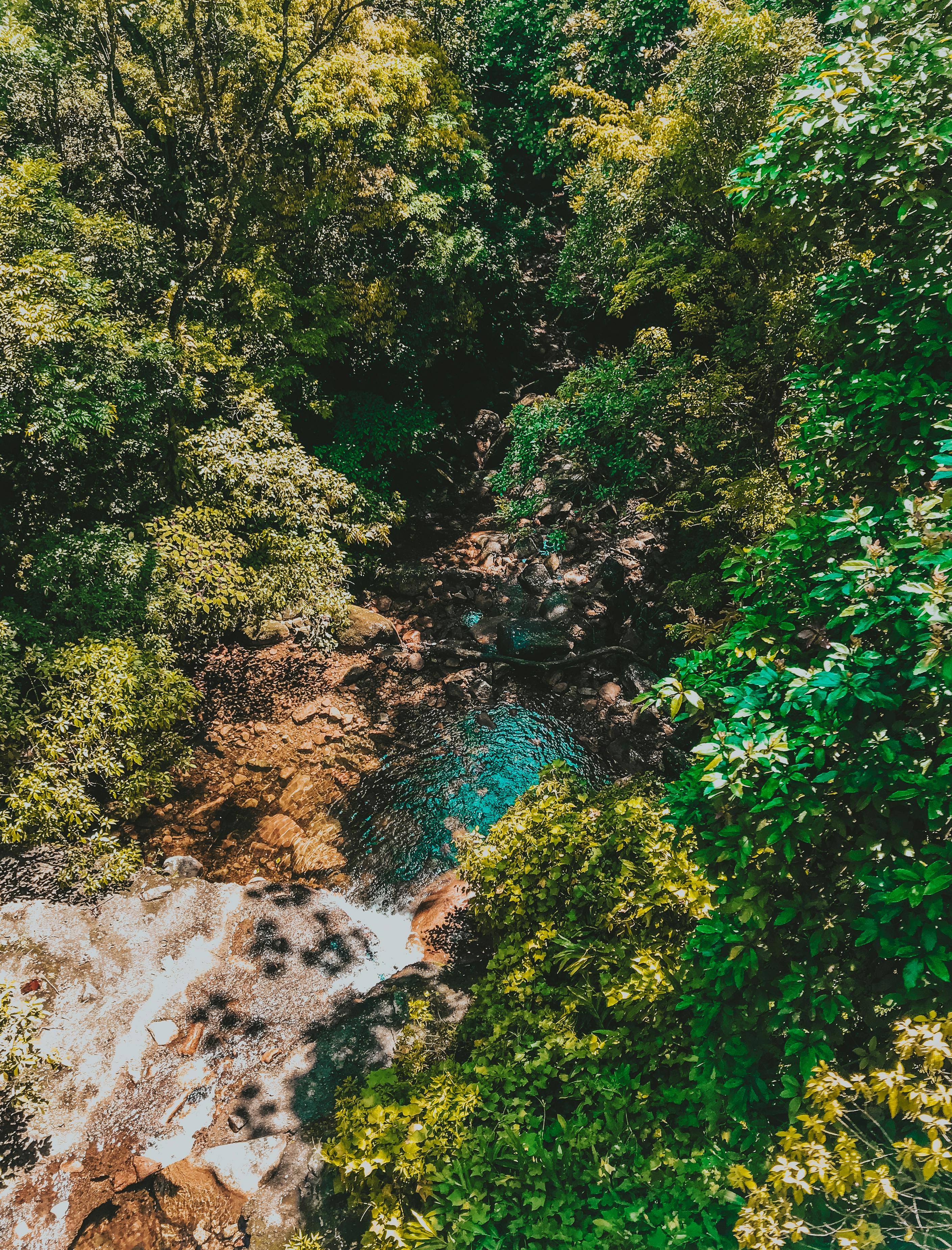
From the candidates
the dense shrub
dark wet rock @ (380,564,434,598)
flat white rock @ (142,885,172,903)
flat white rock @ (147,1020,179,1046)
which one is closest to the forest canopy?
the dense shrub

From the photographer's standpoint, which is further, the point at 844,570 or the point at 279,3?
the point at 279,3

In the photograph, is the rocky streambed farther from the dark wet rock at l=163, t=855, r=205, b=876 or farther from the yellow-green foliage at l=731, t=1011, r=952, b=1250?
the yellow-green foliage at l=731, t=1011, r=952, b=1250

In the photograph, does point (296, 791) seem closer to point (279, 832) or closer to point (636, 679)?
point (279, 832)

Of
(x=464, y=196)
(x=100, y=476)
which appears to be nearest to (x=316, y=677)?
(x=100, y=476)

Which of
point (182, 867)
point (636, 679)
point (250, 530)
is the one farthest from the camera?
point (636, 679)

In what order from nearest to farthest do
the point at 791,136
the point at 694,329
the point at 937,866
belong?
the point at 937,866 → the point at 791,136 → the point at 694,329

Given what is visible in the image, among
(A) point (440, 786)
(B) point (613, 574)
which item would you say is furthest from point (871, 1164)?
(B) point (613, 574)

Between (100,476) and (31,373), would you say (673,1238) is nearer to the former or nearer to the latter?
(31,373)

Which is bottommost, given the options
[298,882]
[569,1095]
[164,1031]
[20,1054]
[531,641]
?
[164,1031]
